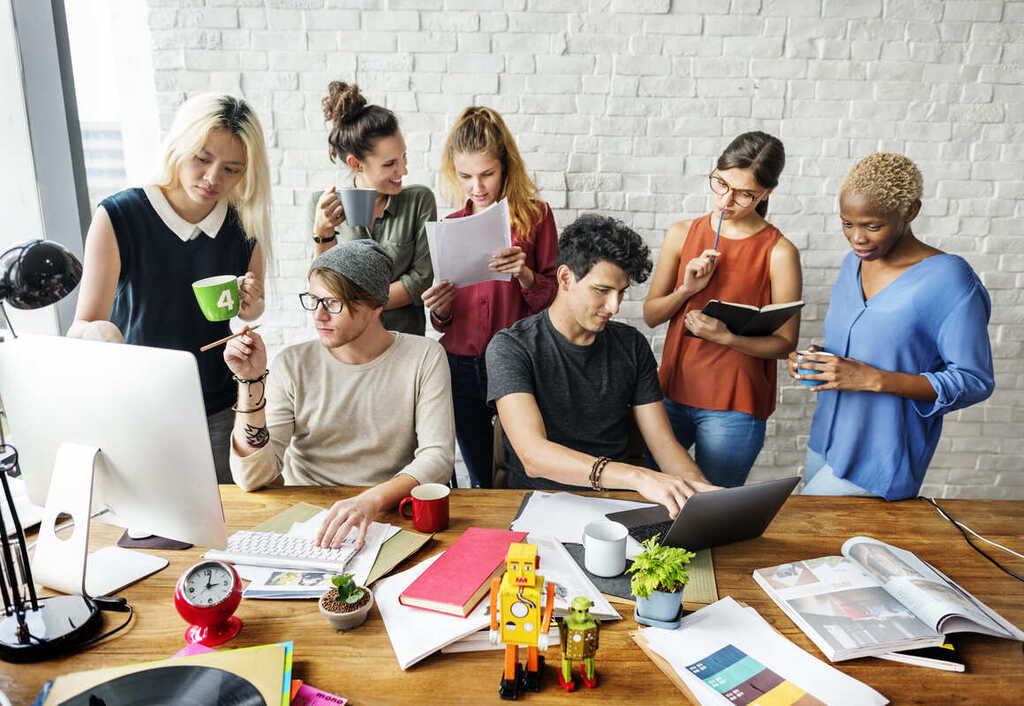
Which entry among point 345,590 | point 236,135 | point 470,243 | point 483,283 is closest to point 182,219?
point 236,135

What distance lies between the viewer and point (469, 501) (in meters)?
1.63

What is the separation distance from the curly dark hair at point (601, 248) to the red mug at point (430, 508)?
0.76m

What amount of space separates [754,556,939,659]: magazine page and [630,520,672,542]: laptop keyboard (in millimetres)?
219

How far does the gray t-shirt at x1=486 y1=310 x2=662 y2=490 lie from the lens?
1935 mm

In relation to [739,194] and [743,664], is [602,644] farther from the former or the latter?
[739,194]

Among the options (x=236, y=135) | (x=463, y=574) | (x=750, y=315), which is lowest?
(x=463, y=574)

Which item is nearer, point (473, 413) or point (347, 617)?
point (347, 617)

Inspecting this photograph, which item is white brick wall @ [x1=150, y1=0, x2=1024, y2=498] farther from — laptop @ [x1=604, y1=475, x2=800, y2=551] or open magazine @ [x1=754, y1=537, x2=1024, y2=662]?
open magazine @ [x1=754, y1=537, x2=1024, y2=662]

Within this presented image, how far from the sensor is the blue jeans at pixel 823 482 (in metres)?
1.83

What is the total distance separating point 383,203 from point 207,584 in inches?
59.3

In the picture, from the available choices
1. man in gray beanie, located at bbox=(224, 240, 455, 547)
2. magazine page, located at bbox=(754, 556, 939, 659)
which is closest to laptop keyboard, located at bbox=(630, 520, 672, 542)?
magazine page, located at bbox=(754, 556, 939, 659)

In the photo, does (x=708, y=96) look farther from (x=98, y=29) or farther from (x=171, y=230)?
(x=98, y=29)

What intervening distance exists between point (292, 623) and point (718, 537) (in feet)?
2.84

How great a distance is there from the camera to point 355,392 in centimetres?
183
